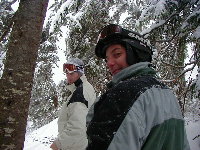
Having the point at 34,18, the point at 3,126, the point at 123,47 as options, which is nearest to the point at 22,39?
the point at 34,18

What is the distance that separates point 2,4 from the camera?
5.57 metres

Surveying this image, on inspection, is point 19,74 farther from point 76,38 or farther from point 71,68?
point 76,38

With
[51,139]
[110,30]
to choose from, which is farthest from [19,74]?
[51,139]

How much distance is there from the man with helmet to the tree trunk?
97cm

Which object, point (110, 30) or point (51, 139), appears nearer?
point (110, 30)

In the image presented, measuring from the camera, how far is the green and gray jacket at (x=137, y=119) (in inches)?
50.0

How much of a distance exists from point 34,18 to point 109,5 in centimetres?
811

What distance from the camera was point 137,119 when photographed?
1.28 m

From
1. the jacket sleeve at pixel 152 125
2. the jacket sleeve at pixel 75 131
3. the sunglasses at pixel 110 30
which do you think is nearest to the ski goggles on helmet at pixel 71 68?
the jacket sleeve at pixel 75 131

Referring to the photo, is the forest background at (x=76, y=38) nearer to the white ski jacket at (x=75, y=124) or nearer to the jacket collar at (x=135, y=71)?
the white ski jacket at (x=75, y=124)

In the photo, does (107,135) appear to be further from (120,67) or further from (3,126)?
(3,126)

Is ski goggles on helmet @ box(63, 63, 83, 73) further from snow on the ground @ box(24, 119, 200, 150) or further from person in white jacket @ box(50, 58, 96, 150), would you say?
snow on the ground @ box(24, 119, 200, 150)

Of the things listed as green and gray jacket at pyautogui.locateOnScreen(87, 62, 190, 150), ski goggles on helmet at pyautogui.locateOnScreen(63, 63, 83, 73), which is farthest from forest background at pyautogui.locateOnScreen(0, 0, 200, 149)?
green and gray jacket at pyautogui.locateOnScreen(87, 62, 190, 150)

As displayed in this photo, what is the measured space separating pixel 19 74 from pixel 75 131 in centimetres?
110
